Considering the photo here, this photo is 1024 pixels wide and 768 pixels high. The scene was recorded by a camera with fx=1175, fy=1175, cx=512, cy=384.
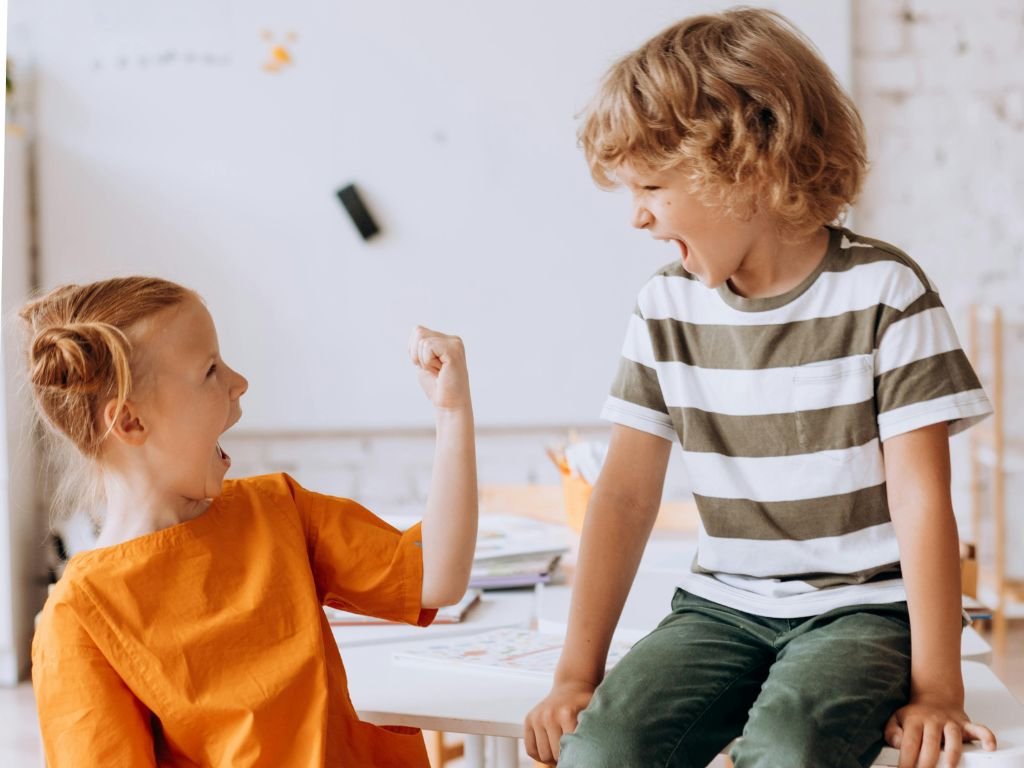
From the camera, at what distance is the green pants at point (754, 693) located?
0.91 m

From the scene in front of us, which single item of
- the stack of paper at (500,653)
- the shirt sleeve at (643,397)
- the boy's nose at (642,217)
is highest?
the boy's nose at (642,217)

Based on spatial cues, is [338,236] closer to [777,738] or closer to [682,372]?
A: [682,372]

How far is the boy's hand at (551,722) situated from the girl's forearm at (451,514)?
6.1 inches

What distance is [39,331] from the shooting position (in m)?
1.05

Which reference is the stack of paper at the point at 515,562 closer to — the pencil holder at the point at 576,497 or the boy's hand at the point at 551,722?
the pencil holder at the point at 576,497

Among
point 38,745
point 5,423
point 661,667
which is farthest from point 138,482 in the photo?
point 5,423

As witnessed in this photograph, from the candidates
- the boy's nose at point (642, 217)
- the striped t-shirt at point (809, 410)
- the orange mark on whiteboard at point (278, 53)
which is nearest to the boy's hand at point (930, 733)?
the striped t-shirt at point (809, 410)

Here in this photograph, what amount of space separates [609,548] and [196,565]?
40 centimetres

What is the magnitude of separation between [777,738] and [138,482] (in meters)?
0.61

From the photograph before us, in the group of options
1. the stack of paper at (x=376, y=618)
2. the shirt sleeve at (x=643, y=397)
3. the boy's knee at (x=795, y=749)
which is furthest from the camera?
the stack of paper at (x=376, y=618)

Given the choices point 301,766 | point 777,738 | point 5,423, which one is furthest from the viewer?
point 5,423

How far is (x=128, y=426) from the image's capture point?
107 centimetres

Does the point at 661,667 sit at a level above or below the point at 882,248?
below

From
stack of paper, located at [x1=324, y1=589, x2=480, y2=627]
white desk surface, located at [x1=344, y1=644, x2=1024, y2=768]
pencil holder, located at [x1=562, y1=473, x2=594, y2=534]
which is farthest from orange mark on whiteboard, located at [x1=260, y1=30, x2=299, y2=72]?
white desk surface, located at [x1=344, y1=644, x2=1024, y2=768]
